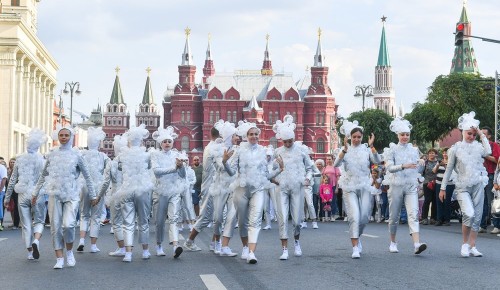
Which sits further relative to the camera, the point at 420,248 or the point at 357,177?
the point at 357,177

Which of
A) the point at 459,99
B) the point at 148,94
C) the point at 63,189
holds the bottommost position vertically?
the point at 63,189

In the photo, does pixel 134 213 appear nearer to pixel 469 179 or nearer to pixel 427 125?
pixel 469 179

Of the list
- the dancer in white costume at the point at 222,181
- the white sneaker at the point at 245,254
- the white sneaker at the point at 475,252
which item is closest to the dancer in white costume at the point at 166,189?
the dancer in white costume at the point at 222,181

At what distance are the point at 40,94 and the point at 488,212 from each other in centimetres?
7377

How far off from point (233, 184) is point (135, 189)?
138cm

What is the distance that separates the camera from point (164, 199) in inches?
509

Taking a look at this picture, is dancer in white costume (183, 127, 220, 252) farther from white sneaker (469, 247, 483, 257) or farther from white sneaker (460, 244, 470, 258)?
white sneaker (469, 247, 483, 257)

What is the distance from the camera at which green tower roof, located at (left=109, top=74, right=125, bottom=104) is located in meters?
180

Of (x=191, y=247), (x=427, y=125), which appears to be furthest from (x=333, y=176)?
(x=427, y=125)

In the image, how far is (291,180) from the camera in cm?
1274

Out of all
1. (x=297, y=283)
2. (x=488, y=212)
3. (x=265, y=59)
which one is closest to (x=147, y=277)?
(x=297, y=283)

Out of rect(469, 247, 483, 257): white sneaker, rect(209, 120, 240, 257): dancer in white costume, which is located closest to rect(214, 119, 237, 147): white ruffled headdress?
rect(209, 120, 240, 257): dancer in white costume

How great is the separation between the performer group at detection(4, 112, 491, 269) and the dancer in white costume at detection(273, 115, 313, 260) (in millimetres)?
15

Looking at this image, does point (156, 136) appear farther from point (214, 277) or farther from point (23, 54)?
point (23, 54)
